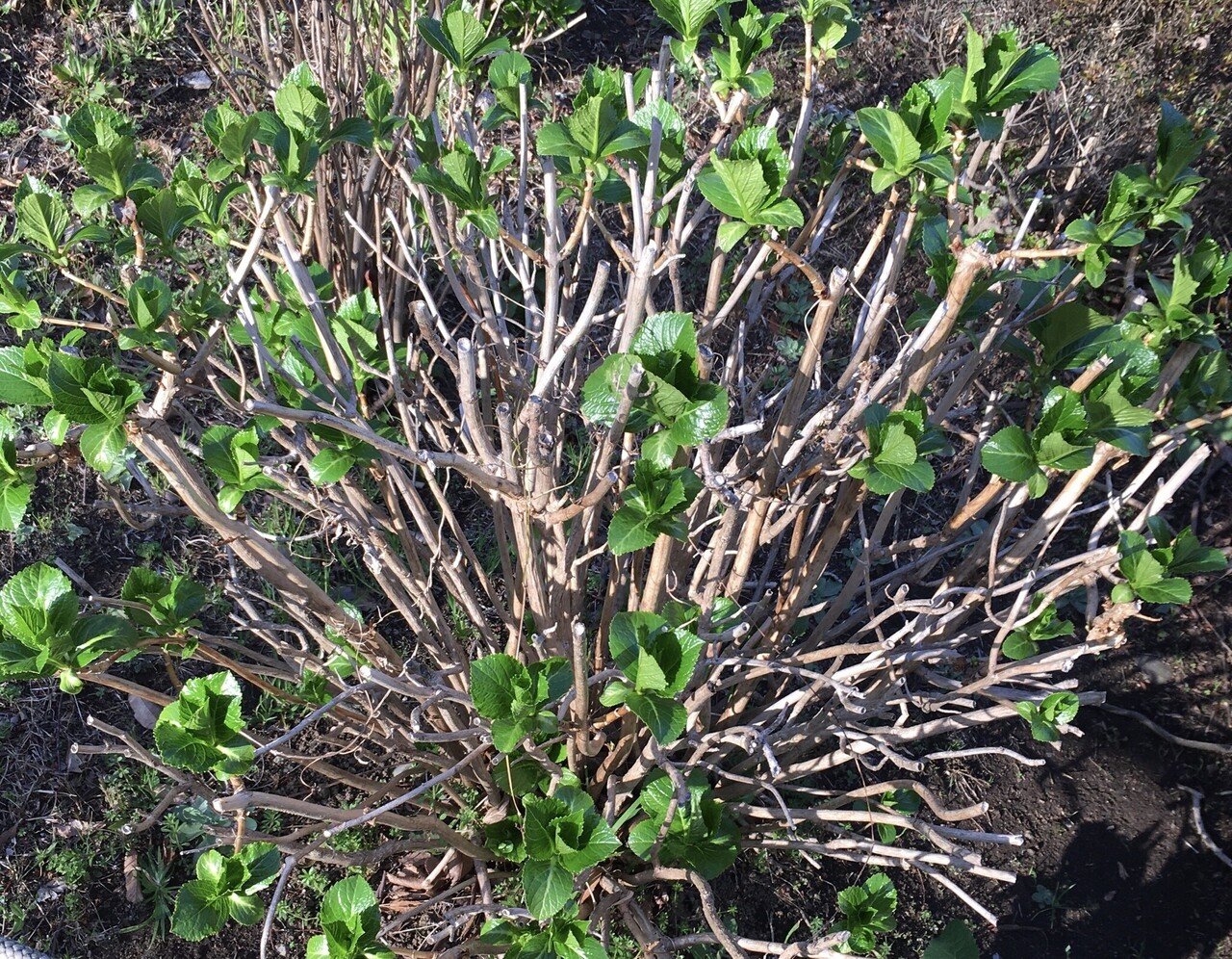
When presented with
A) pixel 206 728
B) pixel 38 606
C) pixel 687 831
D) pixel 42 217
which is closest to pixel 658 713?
pixel 687 831

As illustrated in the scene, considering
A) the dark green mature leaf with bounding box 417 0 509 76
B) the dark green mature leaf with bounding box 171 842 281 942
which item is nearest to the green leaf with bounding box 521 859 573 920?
the dark green mature leaf with bounding box 171 842 281 942

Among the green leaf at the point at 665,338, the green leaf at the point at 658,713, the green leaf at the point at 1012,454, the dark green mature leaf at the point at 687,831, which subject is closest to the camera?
the green leaf at the point at 665,338

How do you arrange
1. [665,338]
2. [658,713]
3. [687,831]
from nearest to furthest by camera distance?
1. [665,338]
2. [658,713]
3. [687,831]

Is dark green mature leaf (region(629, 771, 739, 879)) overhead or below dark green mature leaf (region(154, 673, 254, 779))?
below

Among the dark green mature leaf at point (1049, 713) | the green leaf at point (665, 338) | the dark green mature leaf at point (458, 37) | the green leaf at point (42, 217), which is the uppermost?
the dark green mature leaf at point (458, 37)

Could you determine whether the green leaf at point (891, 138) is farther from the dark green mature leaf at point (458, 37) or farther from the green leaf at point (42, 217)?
the green leaf at point (42, 217)

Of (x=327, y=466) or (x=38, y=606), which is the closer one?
(x=38, y=606)

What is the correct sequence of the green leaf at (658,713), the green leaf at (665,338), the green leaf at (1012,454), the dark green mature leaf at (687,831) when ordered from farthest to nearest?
1. the dark green mature leaf at (687,831)
2. the green leaf at (1012,454)
3. the green leaf at (658,713)
4. the green leaf at (665,338)

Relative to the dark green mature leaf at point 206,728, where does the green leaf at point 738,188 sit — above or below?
above

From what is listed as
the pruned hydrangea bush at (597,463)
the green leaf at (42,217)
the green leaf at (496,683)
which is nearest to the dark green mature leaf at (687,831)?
the pruned hydrangea bush at (597,463)

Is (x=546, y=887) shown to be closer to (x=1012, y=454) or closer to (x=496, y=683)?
(x=496, y=683)

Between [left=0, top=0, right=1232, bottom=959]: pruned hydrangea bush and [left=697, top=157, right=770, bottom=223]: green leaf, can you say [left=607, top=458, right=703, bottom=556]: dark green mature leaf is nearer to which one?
[left=0, top=0, right=1232, bottom=959]: pruned hydrangea bush

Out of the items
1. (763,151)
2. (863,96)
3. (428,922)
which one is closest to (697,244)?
(863,96)

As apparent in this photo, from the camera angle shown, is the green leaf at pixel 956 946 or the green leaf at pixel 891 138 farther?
the green leaf at pixel 956 946
